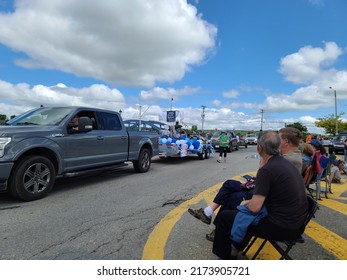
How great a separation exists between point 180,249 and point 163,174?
19.4 ft

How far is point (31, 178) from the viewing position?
5371 mm

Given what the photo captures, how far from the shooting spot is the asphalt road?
10.9 ft

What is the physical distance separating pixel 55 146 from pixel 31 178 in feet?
2.61

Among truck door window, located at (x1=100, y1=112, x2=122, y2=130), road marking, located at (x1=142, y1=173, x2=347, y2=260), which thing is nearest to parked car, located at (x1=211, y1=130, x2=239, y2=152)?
truck door window, located at (x1=100, y1=112, x2=122, y2=130)

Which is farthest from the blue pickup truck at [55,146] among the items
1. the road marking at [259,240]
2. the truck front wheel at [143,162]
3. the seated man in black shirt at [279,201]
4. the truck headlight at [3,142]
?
the seated man in black shirt at [279,201]

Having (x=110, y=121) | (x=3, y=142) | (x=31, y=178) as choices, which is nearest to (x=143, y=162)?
(x=110, y=121)

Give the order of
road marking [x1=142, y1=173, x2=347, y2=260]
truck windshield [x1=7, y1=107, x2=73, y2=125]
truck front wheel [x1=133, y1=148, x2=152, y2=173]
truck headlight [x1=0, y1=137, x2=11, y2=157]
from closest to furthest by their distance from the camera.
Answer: road marking [x1=142, y1=173, x2=347, y2=260]
truck headlight [x1=0, y1=137, x2=11, y2=157]
truck windshield [x1=7, y1=107, x2=73, y2=125]
truck front wheel [x1=133, y1=148, x2=152, y2=173]

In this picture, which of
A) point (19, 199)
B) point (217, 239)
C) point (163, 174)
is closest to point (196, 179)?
point (163, 174)

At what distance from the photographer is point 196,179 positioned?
8562 millimetres

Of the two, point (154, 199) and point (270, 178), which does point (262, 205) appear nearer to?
point (270, 178)

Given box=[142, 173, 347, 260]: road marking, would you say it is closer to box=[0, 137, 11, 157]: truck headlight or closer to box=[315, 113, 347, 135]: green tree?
box=[0, 137, 11, 157]: truck headlight

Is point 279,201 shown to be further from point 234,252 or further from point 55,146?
point 55,146

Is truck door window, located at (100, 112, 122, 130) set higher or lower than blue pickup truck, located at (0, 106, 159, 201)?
higher

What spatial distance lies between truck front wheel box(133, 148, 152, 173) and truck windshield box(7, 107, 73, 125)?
3093mm
